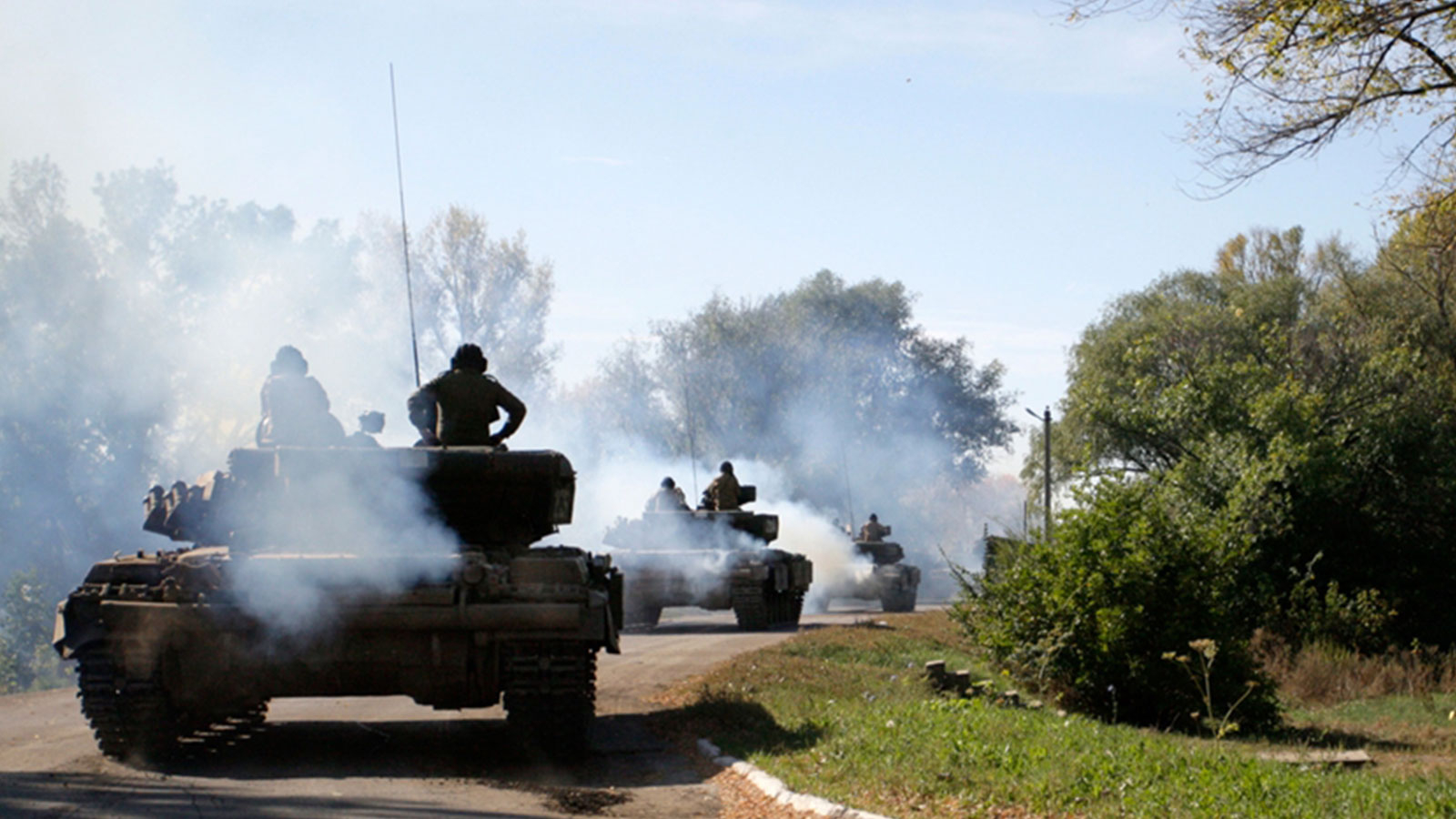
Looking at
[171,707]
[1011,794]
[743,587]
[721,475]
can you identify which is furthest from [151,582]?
[721,475]

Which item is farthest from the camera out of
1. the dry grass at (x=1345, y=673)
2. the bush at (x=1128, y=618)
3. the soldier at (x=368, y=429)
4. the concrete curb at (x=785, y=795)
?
the dry grass at (x=1345, y=673)

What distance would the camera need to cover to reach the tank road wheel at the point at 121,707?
975cm

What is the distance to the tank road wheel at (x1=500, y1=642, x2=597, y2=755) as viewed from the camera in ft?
32.5

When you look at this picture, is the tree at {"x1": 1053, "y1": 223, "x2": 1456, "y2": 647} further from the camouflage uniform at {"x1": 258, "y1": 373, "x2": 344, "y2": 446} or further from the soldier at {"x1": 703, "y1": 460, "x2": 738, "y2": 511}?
the camouflage uniform at {"x1": 258, "y1": 373, "x2": 344, "y2": 446}

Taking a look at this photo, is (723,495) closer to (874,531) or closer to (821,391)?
(874,531)

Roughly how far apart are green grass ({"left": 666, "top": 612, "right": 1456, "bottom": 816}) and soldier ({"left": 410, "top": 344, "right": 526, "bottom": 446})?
2.80 m

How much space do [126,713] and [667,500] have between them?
16.1 m

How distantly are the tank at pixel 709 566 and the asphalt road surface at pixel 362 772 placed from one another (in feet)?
30.1

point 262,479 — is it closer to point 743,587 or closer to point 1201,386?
point 743,587

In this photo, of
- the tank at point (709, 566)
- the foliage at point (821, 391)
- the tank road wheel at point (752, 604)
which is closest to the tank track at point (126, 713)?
the tank at point (709, 566)

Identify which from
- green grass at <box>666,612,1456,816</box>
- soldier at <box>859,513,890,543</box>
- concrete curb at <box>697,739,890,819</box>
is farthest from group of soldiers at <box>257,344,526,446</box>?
soldier at <box>859,513,890,543</box>

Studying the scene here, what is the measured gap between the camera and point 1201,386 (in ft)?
77.0

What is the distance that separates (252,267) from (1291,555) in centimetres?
2155

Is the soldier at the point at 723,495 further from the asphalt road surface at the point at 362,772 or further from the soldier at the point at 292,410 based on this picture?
the soldier at the point at 292,410
